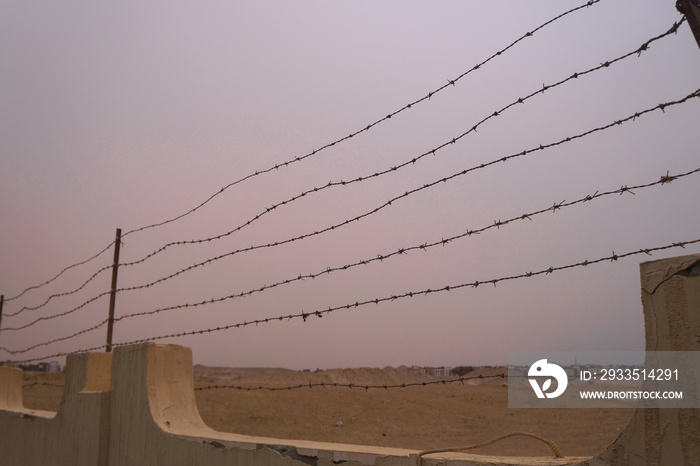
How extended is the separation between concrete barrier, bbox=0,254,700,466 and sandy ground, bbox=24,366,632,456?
13.3ft

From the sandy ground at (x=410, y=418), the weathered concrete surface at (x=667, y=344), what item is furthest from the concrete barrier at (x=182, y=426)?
the sandy ground at (x=410, y=418)

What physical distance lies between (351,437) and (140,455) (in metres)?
8.18

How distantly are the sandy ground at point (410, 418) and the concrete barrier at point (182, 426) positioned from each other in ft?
13.3

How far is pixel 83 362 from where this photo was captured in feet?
16.4

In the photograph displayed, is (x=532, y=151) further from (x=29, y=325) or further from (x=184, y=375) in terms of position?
(x=29, y=325)

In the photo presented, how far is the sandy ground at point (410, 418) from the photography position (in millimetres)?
10773

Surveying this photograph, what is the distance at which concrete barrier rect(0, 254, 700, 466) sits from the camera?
78.0 inches

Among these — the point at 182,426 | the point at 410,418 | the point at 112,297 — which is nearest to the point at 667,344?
the point at 182,426

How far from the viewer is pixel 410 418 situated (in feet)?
44.4

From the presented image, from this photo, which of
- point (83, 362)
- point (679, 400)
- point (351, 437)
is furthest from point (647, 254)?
point (351, 437)

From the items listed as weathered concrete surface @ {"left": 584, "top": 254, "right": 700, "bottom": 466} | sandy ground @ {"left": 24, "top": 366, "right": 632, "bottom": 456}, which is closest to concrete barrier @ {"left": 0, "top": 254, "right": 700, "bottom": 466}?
weathered concrete surface @ {"left": 584, "top": 254, "right": 700, "bottom": 466}

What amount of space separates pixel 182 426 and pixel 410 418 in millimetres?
9968

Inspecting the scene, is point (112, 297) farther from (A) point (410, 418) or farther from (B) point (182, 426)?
(A) point (410, 418)

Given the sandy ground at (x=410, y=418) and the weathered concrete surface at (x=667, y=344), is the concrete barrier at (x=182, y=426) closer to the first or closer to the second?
the weathered concrete surface at (x=667, y=344)
